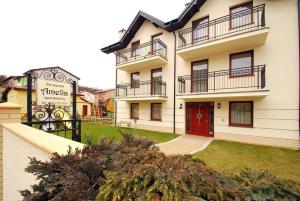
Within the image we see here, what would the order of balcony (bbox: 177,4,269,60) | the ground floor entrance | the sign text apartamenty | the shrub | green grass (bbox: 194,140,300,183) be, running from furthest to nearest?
the ground floor entrance
balcony (bbox: 177,4,269,60)
green grass (bbox: 194,140,300,183)
the sign text apartamenty
the shrub

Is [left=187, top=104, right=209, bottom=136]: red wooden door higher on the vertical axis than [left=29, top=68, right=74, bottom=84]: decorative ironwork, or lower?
lower

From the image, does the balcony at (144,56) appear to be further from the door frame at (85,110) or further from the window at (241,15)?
the door frame at (85,110)

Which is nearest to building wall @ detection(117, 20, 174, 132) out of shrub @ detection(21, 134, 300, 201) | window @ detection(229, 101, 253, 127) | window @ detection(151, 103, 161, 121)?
window @ detection(151, 103, 161, 121)

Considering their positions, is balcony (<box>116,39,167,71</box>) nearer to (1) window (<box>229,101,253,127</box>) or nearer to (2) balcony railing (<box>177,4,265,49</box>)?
(2) balcony railing (<box>177,4,265,49</box>)

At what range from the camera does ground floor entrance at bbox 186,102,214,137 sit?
35.1 ft

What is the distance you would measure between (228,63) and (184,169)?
9972 millimetres

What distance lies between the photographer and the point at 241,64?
9664mm

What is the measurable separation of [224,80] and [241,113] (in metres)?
2.05

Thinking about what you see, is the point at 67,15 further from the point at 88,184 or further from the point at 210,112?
the point at 88,184

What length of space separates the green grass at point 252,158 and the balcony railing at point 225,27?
5.78 metres

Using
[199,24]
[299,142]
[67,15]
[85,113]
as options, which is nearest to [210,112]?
[299,142]

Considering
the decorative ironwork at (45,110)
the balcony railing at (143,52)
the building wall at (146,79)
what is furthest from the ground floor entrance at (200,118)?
the decorative ironwork at (45,110)

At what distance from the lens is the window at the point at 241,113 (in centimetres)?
938

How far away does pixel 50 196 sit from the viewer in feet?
4.86
